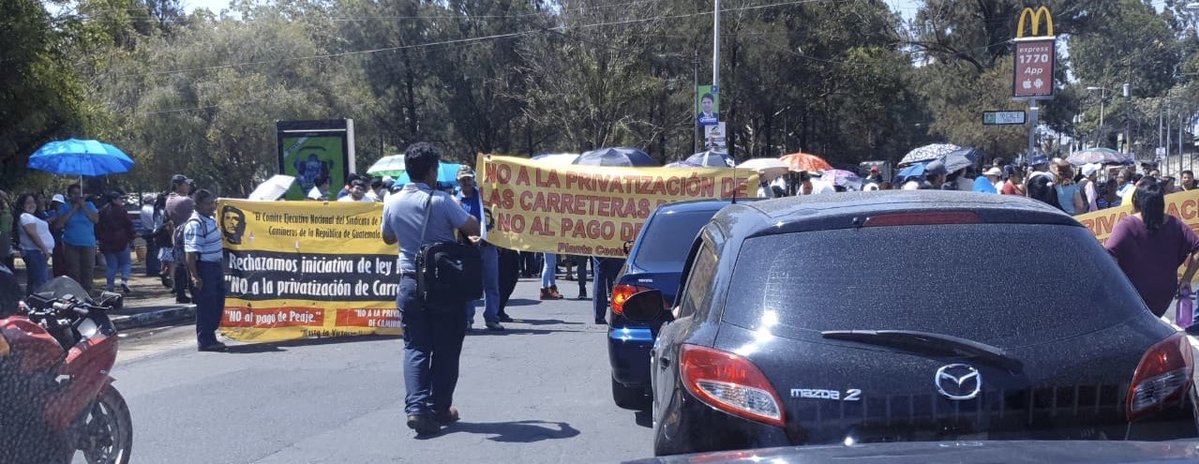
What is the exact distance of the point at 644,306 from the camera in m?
5.46

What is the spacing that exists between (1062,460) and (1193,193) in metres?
10.2

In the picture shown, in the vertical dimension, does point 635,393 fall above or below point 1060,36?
below

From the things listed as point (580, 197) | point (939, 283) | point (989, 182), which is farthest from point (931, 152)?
point (939, 283)

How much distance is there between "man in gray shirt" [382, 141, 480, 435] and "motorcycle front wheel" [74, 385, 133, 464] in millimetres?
1817

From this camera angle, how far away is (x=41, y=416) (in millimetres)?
5113

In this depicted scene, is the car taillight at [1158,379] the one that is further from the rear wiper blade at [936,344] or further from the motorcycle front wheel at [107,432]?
the motorcycle front wheel at [107,432]

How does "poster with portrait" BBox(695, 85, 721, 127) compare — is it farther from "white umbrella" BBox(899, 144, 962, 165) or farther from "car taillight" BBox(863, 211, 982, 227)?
"car taillight" BBox(863, 211, 982, 227)

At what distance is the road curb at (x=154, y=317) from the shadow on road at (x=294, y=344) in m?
2.76

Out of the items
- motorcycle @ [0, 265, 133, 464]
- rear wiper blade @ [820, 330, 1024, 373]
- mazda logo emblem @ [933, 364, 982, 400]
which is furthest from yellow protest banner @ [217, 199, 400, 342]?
mazda logo emblem @ [933, 364, 982, 400]

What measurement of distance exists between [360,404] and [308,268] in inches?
148

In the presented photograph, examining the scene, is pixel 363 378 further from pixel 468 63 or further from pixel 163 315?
pixel 468 63

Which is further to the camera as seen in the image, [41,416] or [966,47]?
[966,47]

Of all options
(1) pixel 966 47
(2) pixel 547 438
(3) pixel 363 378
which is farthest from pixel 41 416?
(1) pixel 966 47

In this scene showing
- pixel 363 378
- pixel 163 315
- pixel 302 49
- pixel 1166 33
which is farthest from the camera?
pixel 1166 33
